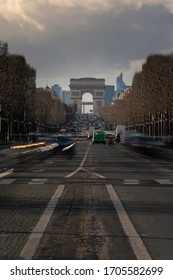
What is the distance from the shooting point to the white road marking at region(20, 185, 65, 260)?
8.47 meters

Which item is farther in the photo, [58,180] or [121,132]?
[121,132]

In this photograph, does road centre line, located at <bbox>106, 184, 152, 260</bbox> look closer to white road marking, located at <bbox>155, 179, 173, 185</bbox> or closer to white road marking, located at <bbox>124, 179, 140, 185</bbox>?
white road marking, located at <bbox>124, 179, 140, 185</bbox>

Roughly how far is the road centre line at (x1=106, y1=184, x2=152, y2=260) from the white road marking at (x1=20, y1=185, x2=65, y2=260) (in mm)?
1469

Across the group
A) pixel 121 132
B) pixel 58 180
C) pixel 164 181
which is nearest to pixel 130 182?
pixel 164 181

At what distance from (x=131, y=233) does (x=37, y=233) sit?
64.1 inches

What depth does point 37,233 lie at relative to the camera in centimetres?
1023

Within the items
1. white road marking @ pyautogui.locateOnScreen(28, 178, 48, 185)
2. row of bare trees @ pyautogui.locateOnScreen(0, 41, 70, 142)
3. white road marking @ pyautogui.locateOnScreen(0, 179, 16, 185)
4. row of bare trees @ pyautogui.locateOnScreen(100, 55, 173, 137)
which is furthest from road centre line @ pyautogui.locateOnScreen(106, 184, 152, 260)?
row of bare trees @ pyautogui.locateOnScreen(100, 55, 173, 137)

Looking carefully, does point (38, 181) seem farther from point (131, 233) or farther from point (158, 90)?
point (158, 90)

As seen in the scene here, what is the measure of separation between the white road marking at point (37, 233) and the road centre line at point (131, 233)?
4.82 ft

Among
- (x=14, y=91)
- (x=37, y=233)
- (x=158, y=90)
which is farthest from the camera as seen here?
(x=158, y=90)

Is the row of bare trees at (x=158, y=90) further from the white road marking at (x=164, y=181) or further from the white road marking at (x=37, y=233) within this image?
the white road marking at (x=37, y=233)

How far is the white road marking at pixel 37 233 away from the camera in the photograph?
8.47 m
